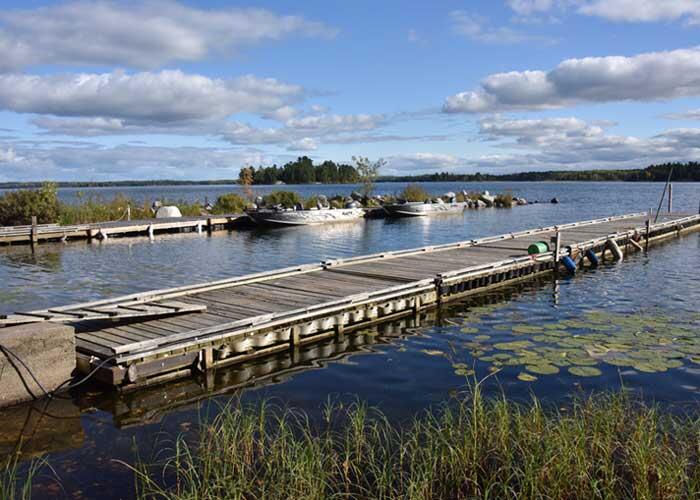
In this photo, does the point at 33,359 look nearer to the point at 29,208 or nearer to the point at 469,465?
the point at 469,465

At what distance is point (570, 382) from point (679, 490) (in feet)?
14.2

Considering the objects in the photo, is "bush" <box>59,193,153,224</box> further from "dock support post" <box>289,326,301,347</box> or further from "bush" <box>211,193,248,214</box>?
"dock support post" <box>289,326,301,347</box>

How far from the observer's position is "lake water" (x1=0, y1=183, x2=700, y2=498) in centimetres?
777

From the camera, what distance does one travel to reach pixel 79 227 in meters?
29.9

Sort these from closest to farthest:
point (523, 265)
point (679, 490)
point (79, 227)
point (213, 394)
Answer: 1. point (679, 490)
2. point (213, 394)
3. point (523, 265)
4. point (79, 227)

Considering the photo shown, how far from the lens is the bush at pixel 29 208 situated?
31.2 m

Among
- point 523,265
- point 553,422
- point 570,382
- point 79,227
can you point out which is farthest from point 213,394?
point 79,227

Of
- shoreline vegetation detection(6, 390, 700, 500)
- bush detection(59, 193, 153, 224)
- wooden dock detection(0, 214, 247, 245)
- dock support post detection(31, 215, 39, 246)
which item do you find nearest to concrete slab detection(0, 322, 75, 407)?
shoreline vegetation detection(6, 390, 700, 500)

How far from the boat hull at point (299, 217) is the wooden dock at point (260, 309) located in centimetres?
1939

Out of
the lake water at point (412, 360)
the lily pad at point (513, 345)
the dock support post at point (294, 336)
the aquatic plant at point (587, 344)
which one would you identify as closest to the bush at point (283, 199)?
the lake water at point (412, 360)

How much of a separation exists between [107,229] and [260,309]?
22.0m

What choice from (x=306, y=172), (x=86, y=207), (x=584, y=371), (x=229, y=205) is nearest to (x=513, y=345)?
(x=584, y=371)

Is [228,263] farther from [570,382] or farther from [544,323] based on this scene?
[570,382]

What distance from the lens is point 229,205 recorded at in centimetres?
4344
